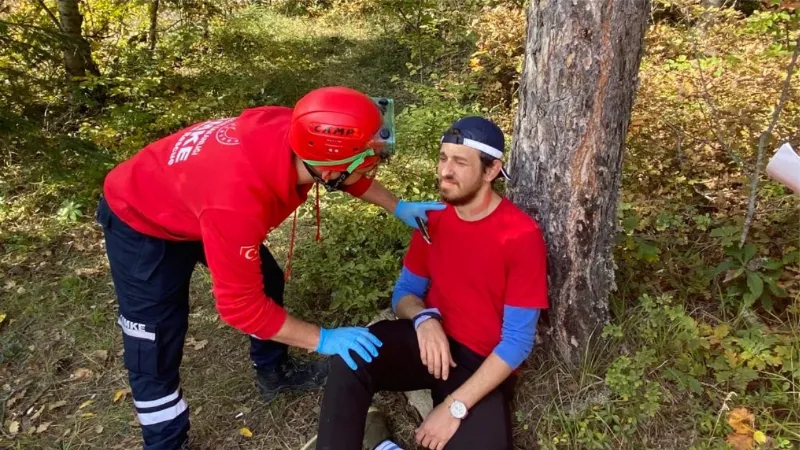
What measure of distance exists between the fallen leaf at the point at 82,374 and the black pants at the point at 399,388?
6.72ft

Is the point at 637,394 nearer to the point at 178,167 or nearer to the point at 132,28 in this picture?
the point at 178,167

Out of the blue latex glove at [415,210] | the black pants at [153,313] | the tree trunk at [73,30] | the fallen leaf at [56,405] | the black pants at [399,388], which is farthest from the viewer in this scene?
the tree trunk at [73,30]

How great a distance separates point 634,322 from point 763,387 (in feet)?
2.03

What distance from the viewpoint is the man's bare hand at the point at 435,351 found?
8.61 feet

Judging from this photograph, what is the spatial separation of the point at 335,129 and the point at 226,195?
20.1 inches

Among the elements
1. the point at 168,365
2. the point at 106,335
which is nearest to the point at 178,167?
the point at 168,365

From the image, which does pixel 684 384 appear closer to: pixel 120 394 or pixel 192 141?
pixel 192 141

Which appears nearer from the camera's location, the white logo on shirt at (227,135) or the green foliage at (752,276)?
the white logo on shirt at (227,135)

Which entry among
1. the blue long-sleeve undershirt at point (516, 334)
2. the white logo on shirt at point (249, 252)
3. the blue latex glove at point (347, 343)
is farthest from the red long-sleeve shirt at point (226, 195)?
the blue long-sleeve undershirt at point (516, 334)

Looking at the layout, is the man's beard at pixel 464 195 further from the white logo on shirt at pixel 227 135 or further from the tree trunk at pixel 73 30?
the tree trunk at pixel 73 30

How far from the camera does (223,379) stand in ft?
11.6

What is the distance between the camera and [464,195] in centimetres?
254

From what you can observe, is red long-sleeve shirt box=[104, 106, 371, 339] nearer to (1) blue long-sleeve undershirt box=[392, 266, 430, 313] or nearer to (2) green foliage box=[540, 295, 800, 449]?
(1) blue long-sleeve undershirt box=[392, 266, 430, 313]

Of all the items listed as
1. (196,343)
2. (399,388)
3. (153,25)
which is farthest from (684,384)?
(153,25)
